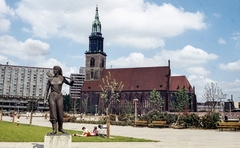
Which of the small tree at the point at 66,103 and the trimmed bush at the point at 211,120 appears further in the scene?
the small tree at the point at 66,103

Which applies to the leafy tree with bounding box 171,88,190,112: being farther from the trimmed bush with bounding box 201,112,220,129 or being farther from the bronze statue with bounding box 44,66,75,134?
the bronze statue with bounding box 44,66,75,134

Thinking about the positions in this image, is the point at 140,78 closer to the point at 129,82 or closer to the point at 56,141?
the point at 129,82

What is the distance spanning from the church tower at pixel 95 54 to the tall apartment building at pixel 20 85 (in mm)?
37128

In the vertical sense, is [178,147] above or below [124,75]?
below

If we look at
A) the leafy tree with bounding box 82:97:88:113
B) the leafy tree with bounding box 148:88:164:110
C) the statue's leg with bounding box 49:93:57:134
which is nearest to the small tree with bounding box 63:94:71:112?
the leafy tree with bounding box 82:97:88:113

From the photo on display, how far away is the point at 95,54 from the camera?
100750 millimetres

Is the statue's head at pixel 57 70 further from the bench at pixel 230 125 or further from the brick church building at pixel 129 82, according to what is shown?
the brick church building at pixel 129 82

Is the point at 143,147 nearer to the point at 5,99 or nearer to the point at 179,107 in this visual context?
the point at 179,107

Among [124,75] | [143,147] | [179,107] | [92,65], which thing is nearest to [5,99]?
[92,65]

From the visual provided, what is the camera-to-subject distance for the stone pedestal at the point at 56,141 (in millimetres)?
9711

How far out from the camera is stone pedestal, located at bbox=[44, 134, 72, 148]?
9.71m

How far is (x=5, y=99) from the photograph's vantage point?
4813 inches

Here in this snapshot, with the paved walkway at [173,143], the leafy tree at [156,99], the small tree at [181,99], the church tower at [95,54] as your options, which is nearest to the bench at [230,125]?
the paved walkway at [173,143]

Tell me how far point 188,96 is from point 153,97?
1154 cm
